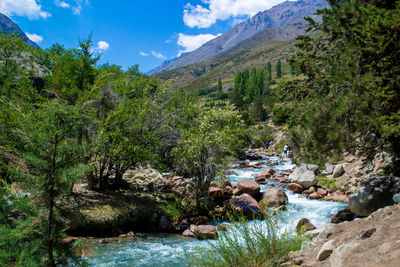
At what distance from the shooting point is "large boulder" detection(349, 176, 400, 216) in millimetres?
8844

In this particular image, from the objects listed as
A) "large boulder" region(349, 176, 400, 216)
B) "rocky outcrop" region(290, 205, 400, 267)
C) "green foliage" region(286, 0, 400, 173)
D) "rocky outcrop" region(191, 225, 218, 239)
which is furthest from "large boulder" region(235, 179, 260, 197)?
"rocky outcrop" region(290, 205, 400, 267)

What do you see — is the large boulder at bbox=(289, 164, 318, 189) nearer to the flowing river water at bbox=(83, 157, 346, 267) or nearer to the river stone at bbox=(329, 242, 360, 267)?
the flowing river water at bbox=(83, 157, 346, 267)

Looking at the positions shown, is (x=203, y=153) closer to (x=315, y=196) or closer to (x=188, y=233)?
(x=188, y=233)

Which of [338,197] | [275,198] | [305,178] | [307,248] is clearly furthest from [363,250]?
[305,178]

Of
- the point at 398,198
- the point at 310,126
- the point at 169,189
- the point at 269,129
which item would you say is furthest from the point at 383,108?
the point at 269,129

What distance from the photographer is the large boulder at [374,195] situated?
8844 millimetres

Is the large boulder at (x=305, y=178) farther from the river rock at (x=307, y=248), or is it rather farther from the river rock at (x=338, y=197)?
the river rock at (x=307, y=248)

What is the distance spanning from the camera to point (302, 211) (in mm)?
12219

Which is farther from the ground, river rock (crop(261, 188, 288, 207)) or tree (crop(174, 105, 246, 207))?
tree (crop(174, 105, 246, 207))

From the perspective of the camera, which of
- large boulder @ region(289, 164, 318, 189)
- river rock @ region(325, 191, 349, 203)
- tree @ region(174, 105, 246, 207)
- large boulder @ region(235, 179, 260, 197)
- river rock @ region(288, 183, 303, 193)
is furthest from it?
large boulder @ region(289, 164, 318, 189)

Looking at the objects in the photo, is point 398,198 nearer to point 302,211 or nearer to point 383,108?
point 383,108

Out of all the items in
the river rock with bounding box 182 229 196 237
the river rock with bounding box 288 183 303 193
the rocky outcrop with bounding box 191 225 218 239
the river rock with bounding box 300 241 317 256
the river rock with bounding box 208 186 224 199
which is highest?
the river rock with bounding box 300 241 317 256

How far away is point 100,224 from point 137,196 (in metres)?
2.47

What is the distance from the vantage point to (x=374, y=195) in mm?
8977
